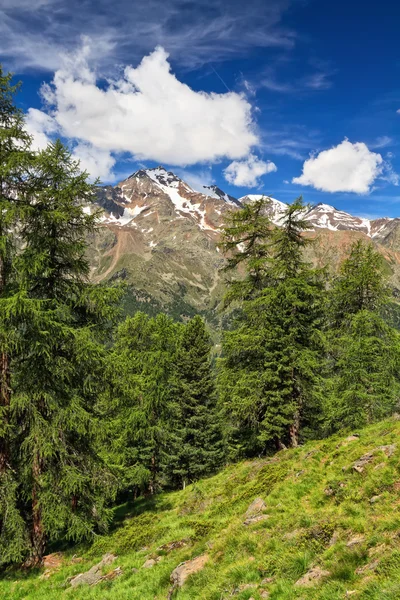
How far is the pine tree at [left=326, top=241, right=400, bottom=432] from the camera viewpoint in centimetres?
2162

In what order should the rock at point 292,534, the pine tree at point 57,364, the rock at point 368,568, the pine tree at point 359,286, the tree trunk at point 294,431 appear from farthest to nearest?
the pine tree at point 359,286 < the tree trunk at point 294,431 < the pine tree at point 57,364 < the rock at point 292,534 < the rock at point 368,568

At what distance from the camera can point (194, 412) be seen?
108ft

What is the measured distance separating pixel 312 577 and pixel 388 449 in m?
6.43

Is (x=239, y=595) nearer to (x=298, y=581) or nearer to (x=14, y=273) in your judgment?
(x=298, y=581)

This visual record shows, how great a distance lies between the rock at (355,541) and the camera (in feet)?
23.0

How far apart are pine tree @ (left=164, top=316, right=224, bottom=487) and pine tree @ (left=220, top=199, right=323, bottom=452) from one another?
10.1 metres

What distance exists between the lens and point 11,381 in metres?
12.8

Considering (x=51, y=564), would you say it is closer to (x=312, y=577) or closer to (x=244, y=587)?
(x=244, y=587)

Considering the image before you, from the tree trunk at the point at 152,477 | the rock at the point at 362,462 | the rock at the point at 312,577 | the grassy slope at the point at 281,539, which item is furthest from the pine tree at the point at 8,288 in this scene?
the tree trunk at the point at 152,477

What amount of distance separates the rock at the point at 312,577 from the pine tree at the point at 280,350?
1330cm

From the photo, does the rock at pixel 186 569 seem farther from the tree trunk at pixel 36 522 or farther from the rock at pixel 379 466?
the tree trunk at pixel 36 522

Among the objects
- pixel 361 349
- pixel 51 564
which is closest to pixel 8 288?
pixel 51 564

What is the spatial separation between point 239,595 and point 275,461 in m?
11.8

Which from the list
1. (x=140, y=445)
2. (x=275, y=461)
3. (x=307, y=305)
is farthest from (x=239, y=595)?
(x=140, y=445)
